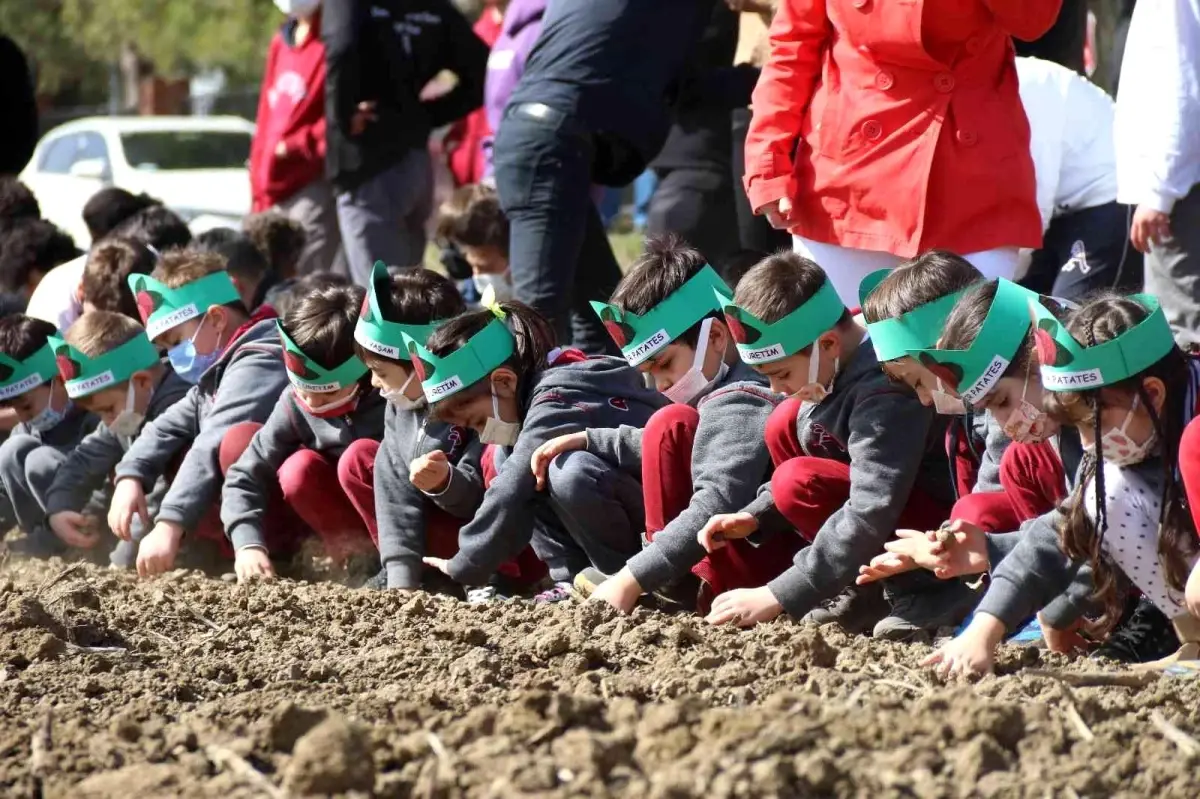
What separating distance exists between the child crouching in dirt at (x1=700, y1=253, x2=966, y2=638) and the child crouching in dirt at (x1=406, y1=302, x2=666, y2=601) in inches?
19.4

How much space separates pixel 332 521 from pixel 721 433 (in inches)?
68.8

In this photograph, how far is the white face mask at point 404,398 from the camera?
5793 millimetres

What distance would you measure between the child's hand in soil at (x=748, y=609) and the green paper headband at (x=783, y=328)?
1.98ft

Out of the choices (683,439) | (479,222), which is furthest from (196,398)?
(683,439)

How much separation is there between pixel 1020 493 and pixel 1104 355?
2.28 ft

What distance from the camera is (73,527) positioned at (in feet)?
23.7

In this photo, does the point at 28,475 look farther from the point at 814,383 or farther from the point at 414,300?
the point at 814,383

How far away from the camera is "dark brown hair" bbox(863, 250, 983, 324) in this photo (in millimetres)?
4543

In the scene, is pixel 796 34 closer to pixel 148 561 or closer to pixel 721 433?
pixel 721 433

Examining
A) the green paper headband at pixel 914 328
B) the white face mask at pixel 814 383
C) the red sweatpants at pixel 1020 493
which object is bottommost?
the red sweatpants at pixel 1020 493

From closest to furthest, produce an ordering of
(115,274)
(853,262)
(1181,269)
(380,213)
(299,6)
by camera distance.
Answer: (853,262)
(1181,269)
(115,274)
(380,213)
(299,6)

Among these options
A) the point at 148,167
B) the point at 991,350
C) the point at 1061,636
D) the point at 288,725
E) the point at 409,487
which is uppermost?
the point at 991,350

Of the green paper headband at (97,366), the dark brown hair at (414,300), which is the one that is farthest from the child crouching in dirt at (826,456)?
the green paper headband at (97,366)

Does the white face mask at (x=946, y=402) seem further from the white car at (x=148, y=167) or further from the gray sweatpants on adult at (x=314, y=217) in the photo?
the white car at (x=148, y=167)
